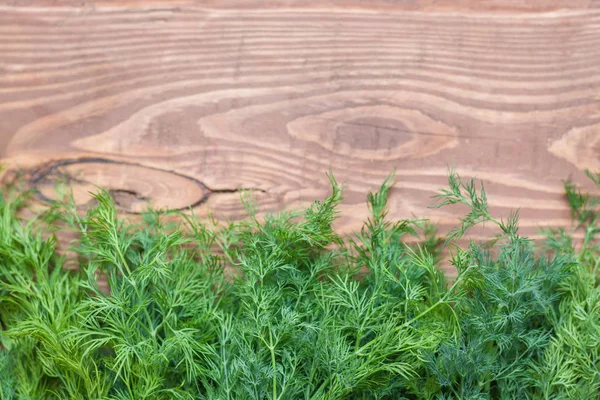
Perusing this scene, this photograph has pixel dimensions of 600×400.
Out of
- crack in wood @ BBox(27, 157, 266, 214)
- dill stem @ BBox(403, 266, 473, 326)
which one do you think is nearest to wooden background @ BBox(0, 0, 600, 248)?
crack in wood @ BBox(27, 157, 266, 214)

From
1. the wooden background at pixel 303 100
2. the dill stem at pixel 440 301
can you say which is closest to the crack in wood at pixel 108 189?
the wooden background at pixel 303 100

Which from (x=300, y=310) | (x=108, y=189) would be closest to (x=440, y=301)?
(x=300, y=310)

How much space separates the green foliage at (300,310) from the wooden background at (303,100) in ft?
0.23

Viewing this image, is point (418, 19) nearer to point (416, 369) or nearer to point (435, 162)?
point (435, 162)

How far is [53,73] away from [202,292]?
23.0 inches

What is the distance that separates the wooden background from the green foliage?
71 millimetres

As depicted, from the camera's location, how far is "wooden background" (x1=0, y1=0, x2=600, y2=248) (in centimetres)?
128

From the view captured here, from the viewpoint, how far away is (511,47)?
1.29 meters

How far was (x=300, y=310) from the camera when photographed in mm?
1153

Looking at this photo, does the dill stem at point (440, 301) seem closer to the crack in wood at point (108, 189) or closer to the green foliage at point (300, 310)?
the green foliage at point (300, 310)

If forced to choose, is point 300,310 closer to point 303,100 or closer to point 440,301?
point 440,301

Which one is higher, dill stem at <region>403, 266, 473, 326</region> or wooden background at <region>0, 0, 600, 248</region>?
wooden background at <region>0, 0, 600, 248</region>

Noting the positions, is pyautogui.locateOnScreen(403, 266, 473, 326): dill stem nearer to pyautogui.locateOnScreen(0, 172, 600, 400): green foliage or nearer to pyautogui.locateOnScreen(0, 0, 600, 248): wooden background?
pyautogui.locateOnScreen(0, 172, 600, 400): green foliage

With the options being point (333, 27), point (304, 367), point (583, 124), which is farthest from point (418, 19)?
point (304, 367)
